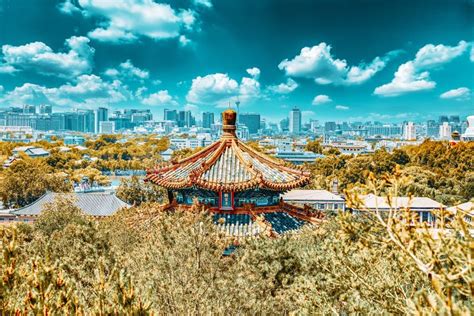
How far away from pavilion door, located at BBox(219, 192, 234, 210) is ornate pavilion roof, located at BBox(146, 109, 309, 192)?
0.34 metres

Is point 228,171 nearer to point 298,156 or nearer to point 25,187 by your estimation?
point 25,187

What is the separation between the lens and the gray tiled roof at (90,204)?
107 feet

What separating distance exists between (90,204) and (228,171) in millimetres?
25702

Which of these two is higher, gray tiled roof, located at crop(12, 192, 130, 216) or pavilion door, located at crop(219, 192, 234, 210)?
pavilion door, located at crop(219, 192, 234, 210)

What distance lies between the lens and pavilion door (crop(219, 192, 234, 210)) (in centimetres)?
1052

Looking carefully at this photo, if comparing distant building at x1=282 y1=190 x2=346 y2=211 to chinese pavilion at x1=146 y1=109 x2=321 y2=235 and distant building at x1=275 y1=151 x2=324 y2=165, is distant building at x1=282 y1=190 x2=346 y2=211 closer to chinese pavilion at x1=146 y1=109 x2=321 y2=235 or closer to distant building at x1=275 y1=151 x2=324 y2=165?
chinese pavilion at x1=146 y1=109 x2=321 y2=235

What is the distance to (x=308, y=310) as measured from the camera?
5012mm

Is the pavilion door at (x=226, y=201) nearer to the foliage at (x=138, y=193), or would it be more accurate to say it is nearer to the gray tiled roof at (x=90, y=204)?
the gray tiled roof at (x=90, y=204)

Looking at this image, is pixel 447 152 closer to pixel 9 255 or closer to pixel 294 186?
pixel 294 186

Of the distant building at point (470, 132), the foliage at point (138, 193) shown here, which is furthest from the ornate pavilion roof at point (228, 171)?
the distant building at point (470, 132)

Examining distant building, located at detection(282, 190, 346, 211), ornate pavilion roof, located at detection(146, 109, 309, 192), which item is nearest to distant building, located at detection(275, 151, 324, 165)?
distant building, located at detection(282, 190, 346, 211)

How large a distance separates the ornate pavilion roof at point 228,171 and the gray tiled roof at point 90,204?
22.1 meters

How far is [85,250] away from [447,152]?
51885 millimetres

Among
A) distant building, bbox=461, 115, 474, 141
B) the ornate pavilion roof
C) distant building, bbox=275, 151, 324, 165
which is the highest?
distant building, bbox=461, 115, 474, 141
